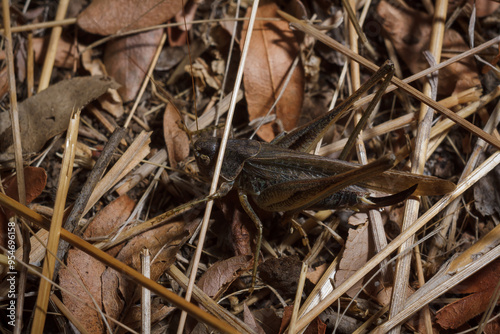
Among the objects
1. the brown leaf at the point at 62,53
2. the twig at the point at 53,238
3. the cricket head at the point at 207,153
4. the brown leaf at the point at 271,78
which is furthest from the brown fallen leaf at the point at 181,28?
the twig at the point at 53,238

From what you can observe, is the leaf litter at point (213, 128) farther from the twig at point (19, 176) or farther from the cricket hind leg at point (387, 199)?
the cricket hind leg at point (387, 199)

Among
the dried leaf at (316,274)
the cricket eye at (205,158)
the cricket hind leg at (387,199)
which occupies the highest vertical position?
the cricket eye at (205,158)

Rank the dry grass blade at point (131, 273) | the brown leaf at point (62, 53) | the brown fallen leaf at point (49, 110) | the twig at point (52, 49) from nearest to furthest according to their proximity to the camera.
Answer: the dry grass blade at point (131, 273) < the brown fallen leaf at point (49, 110) < the twig at point (52, 49) < the brown leaf at point (62, 53)

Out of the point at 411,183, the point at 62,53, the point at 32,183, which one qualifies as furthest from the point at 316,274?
the point at 62,53

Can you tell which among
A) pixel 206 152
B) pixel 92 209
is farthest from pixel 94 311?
pixel 206 152

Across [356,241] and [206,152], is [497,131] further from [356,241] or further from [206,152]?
[206,152]

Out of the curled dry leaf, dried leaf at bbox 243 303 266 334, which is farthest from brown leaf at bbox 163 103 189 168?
the curled dry leaf

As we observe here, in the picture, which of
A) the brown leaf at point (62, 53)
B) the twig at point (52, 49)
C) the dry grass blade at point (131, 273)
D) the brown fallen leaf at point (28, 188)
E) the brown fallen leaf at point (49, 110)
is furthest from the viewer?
the brown leaf at point (62, 53)
